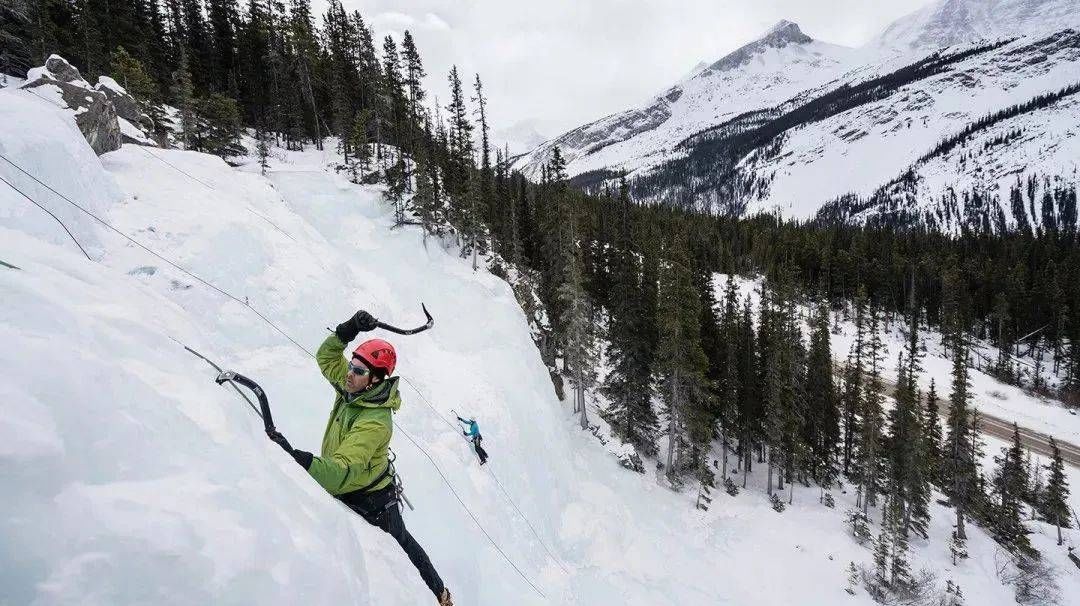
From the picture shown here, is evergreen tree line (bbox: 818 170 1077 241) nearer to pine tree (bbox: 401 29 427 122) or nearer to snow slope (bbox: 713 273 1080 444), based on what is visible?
snow slope (bbox: 713 273 1080 444)

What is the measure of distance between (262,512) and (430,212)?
32.2 metres

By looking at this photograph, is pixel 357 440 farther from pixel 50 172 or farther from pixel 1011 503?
pixel 1011 503

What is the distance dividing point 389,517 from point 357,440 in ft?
4.64

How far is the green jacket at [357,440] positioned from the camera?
4082mm

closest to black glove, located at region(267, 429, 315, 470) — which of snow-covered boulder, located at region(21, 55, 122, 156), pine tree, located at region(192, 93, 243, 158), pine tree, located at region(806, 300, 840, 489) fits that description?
snow-covered boulder, located at region(21, 55, 122, 156)

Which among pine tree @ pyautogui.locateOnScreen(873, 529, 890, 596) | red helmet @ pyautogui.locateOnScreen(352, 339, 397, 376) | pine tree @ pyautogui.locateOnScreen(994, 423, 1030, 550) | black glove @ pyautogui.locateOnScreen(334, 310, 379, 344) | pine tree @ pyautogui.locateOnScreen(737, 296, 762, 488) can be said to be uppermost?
black glove @ pyautogui.locateOnScreen(334, 310, 379, 344)

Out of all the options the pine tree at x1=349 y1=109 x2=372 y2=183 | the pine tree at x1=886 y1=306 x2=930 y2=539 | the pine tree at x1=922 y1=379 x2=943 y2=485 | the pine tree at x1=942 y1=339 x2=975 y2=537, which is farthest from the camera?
the pine tree at x1=349 y1=109 x2=372 y2=183

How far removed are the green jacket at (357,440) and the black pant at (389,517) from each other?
0.19m

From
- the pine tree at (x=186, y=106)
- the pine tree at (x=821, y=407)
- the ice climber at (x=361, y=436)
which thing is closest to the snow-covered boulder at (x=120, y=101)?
the pine tree at (x=186, y=106)

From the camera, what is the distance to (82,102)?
15453 millimetres

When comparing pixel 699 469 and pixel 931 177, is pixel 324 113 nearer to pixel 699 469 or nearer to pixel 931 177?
pixel 699 469

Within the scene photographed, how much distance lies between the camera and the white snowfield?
97.5 inches

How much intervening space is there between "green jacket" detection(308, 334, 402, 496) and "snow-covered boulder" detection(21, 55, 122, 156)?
1714cm

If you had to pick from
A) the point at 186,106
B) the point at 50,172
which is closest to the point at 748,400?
the point at 50,172
